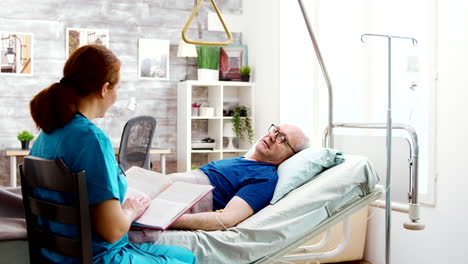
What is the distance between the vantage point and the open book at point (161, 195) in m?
1.82

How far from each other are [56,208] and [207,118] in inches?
135

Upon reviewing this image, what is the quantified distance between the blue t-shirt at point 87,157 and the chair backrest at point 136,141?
2564 mm

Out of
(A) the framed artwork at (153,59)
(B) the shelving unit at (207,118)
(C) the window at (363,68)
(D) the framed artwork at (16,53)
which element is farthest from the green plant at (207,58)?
(D) the framed artwork at (16,53)

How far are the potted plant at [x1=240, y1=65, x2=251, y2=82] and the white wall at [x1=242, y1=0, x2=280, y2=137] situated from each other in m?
0.07

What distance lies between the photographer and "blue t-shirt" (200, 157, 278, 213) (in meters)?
2.22

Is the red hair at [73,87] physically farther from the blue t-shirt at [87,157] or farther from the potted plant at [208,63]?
the potted plant at [208,63]

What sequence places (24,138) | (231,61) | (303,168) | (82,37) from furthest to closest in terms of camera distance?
(231,61), (82,37), (24,138), (303,168)

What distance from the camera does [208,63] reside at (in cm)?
504

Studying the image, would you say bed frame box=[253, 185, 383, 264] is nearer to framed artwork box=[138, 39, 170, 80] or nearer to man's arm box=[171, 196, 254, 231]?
man's arm box=[171, 196, 254, 231]

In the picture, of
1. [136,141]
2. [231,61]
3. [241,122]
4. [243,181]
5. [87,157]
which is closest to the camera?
[87,157]

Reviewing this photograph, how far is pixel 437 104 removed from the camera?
9.79 feet

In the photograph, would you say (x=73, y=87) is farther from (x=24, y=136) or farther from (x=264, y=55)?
(x=264, y=55)

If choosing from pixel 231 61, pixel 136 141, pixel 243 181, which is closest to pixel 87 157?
pixel 243 181

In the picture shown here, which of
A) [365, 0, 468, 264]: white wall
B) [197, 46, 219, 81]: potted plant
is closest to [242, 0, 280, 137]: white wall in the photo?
[197, 46, 219, 81]: potted plant
